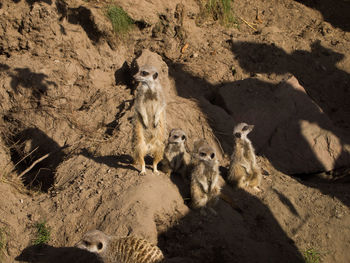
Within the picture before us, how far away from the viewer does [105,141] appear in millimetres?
4512

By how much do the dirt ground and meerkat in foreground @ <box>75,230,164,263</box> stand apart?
0.93 ft

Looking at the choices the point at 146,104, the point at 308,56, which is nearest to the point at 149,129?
the point at 146,104

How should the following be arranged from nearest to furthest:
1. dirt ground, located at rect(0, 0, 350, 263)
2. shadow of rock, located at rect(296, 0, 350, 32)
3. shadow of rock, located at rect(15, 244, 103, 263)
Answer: shadow of rock, located at rect(15, 244, 103, 263)
dirt ground, located at rect(0, 0, 350, 263)
shadow of rock, located at rect(296, 0, 350, 32)

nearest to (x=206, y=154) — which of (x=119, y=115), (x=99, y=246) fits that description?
(x=99, y=246)

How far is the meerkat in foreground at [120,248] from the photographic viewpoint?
2809 millimetres

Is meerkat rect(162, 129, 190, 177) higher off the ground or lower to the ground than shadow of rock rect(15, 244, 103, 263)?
higher

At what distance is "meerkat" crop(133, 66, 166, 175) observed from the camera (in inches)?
151

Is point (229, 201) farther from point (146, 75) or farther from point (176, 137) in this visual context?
point (146, 75)

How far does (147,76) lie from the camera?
3693 millimetres

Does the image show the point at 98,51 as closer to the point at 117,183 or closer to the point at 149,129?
the point at 149,129

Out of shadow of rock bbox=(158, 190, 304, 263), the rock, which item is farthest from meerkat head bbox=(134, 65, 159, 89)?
the rock

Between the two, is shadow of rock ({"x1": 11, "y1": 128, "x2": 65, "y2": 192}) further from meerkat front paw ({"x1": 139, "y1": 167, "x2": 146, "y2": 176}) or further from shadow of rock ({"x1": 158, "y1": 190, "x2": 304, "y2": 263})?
shadow of rock ({"x1": 158, "y1": 190, "x2": 304, "y2": 263})

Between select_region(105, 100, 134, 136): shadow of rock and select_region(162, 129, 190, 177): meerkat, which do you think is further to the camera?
select_region(105, 100, 134, 136): shadow of rock

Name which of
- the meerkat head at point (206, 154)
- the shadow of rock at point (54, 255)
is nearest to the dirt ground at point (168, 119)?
the shadow of rock at point (54, 255)
